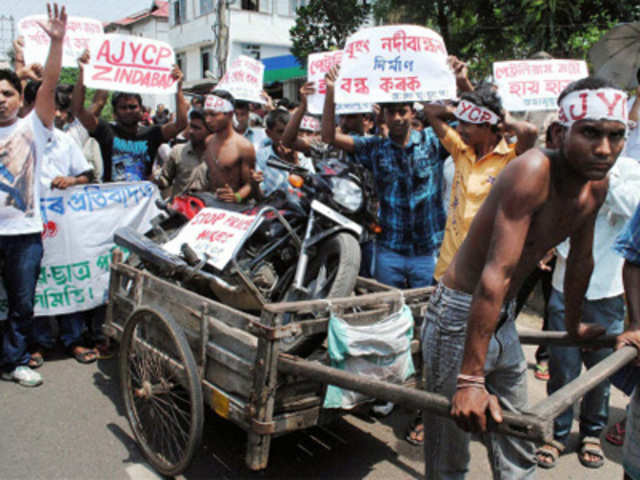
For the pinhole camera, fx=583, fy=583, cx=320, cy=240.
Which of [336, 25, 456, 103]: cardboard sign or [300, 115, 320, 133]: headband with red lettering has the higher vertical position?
[336, 25, 456, 103]: cardboard sign

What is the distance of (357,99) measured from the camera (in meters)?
4.23

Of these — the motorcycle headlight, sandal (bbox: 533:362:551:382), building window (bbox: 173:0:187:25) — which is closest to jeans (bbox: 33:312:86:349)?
the motorcycle headlight

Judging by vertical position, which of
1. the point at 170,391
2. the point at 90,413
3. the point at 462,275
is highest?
the point at 462,275

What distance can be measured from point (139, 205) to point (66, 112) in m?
1.23

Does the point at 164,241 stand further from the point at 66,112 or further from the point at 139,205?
the point at 66,112

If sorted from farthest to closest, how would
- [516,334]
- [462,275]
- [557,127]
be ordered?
[516,334] < [462,275] < [557,127]

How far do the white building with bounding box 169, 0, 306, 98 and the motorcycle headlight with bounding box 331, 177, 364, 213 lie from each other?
84.4 ft

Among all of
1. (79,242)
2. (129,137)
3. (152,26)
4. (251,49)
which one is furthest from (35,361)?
(152,26)

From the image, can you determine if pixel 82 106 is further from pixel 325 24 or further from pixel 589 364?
pixel 325 24

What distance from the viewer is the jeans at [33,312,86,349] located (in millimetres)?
5000

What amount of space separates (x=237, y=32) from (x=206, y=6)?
3.46m

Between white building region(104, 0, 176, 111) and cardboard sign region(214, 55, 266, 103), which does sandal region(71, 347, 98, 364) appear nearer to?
cardboard sign region(214, 55, 266, 103)

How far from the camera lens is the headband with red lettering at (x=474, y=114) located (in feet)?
11.5

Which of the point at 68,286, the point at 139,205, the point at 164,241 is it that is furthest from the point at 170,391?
the point at 139,205
